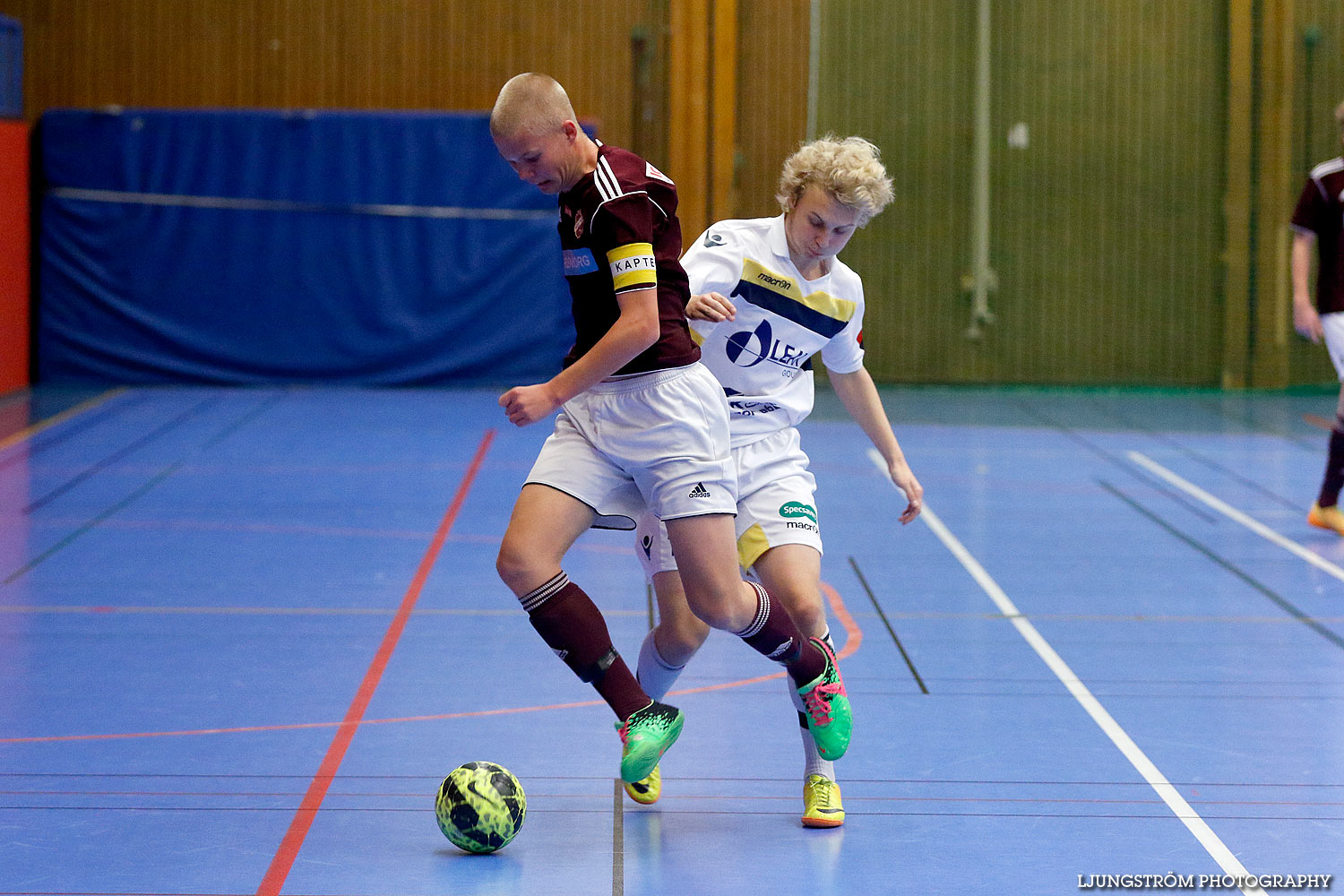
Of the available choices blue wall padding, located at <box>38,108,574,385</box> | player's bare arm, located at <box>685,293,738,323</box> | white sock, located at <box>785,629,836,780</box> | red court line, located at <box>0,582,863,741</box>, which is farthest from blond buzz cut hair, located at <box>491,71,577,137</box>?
blue wall padding, located at <box>38,108,574,385</box>

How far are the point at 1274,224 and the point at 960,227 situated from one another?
115 inches

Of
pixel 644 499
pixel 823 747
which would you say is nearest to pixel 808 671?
pixel 823 747

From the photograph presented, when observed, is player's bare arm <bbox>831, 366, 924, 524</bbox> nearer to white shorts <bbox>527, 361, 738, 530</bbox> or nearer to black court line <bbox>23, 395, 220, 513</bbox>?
white shorts <bbox>527, 361, 738, 530</bbox>

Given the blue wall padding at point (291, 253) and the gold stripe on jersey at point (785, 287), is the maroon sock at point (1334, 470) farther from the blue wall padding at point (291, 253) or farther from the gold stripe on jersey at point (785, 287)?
the blue wall padding at point (291, 253)

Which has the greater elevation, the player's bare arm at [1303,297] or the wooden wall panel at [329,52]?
the wooden wall panel at [329,52]

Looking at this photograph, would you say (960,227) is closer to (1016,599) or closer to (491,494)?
(491,494)

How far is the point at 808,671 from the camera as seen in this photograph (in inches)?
135

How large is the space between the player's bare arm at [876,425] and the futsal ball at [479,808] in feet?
3.92

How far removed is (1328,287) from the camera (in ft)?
23.2

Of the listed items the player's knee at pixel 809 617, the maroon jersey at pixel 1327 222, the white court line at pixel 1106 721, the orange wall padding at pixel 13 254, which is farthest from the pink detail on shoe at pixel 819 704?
the orange wall padding at pixel 13 254

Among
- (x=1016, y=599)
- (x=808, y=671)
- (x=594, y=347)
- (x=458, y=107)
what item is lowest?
(x=1016, y=599)

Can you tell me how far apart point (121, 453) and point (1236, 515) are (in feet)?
21.5

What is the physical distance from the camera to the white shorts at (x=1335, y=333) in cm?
696

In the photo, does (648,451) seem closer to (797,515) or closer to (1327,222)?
(797,515)
